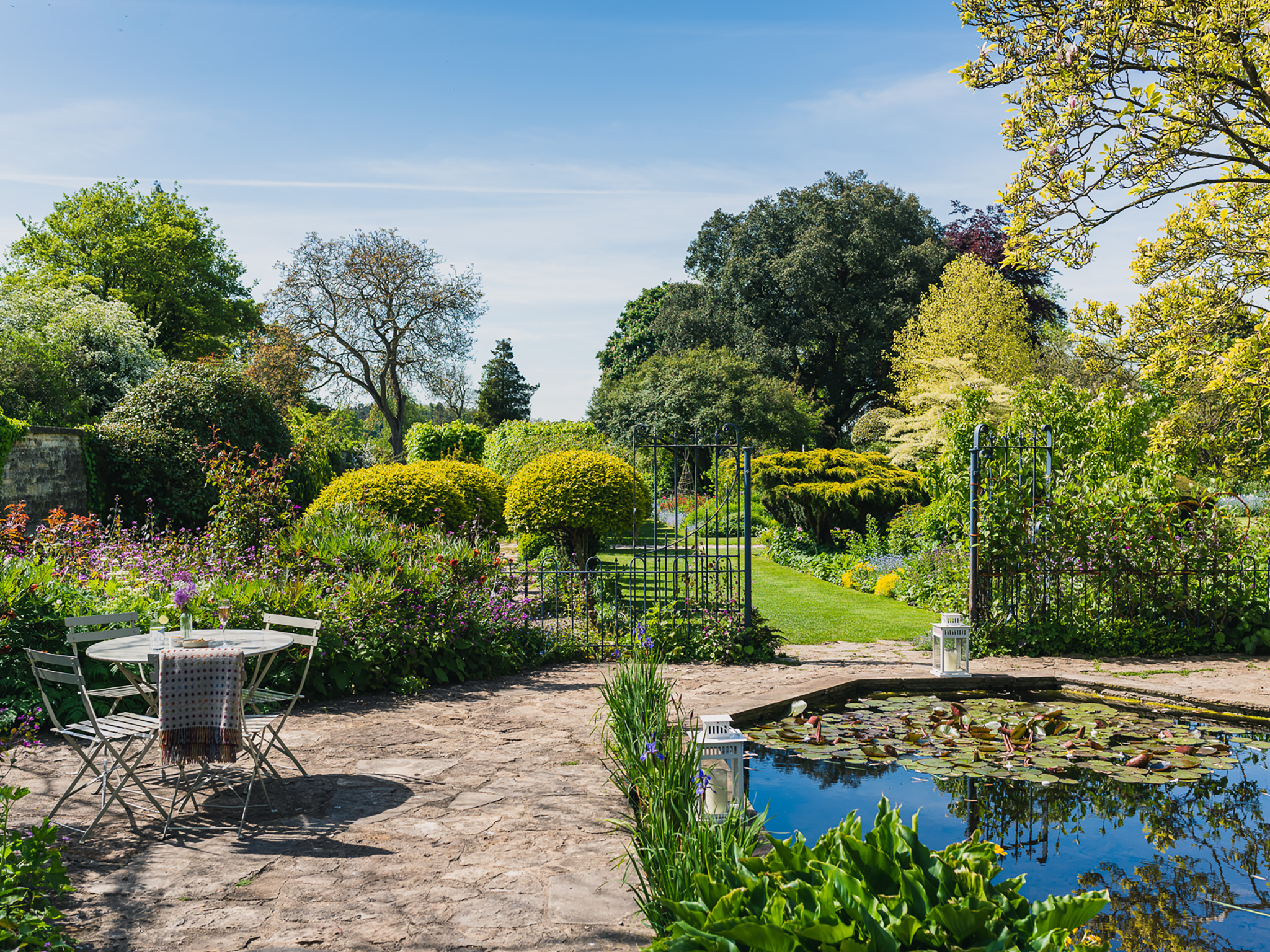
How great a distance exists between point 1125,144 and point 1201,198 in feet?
8.14

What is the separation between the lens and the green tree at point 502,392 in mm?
41812

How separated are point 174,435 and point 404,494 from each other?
476 cm

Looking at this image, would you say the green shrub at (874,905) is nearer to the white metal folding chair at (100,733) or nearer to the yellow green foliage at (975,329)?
the white metal folding chair at (100,733)

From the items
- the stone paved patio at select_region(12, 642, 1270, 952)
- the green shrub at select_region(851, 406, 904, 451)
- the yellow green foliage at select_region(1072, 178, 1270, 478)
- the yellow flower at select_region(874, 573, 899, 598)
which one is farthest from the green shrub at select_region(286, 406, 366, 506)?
the green shrub at select_region(851, 406, 904, 451)

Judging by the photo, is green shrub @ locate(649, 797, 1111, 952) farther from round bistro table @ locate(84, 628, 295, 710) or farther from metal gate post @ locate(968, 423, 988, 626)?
metal gate post @ locate(968, 423, 988, 626)

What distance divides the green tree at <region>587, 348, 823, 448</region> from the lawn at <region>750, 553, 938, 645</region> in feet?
41.8

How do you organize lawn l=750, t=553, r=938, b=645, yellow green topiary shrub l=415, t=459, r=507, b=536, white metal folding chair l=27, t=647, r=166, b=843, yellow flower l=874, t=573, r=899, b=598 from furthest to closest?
yellow green topiary shrub l=415, t=459, r=507, b=536, yellow flower l=874, t=573, r=899, b=598, lawn l=750, t=553, r=938, b=645, white metal folding chair l=27, t=647, r=166, b=843

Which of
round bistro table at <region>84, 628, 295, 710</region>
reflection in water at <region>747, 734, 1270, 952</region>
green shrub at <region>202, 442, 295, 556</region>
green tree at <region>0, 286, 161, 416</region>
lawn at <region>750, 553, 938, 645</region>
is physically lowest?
reflection in water at <region>747, 734, 1270, 952</region>

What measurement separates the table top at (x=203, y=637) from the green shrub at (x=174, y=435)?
9.40 meters

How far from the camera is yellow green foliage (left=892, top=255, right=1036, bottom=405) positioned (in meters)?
22.3

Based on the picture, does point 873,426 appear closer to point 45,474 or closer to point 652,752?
point 45,474

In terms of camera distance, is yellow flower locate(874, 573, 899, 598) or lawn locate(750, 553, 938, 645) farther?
yellow flower locate(874, 573, 899, 598)

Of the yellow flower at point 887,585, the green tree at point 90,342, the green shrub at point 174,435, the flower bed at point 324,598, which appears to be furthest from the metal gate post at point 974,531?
the green tree at point 90,342

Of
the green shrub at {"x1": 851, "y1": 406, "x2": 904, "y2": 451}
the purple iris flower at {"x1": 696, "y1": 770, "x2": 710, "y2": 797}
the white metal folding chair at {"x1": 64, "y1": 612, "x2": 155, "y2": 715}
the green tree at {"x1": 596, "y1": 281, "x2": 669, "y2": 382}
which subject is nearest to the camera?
the purple iris flower at {"x1": 696, "y1": 770, "x2": 710, "y2": 797}
